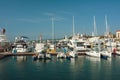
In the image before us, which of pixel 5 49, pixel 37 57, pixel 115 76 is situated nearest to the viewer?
pixel 115 76

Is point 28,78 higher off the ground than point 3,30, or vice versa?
point 3,30

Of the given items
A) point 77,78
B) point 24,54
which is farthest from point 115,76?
point 24,54

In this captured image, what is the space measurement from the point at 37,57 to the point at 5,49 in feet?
99.3

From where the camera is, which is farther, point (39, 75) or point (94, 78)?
point (39, 75)

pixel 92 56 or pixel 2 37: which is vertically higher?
pixel 2 37

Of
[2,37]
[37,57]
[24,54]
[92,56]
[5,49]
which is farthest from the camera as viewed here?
[2,37]

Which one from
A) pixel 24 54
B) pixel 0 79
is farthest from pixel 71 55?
pixel 0 79

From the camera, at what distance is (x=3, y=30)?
103750mm

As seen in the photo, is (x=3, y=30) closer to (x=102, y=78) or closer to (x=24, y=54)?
(x=24, y=54)

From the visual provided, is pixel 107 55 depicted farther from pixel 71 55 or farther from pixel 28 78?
pixel 28 78

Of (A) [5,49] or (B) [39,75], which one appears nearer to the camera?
(B) [39,75]

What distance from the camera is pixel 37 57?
207 ft

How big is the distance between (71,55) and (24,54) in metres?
18.0

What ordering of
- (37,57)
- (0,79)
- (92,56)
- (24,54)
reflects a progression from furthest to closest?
(24,54) → (92,56) → (37,57) → (0,79)
